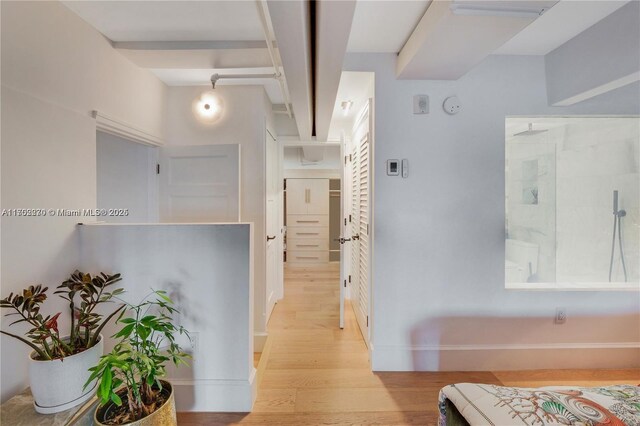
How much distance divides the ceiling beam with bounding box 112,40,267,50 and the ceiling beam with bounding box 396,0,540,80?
97cm

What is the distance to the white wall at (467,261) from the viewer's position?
1880mm

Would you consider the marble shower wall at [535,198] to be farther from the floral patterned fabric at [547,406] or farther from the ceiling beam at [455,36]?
the floral patterned fabric at [547,406]

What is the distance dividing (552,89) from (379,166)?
136 cm

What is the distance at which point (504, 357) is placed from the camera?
191 centimetres

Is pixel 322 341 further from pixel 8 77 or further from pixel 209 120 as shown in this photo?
pixel 8 77

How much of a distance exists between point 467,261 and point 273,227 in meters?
1.98

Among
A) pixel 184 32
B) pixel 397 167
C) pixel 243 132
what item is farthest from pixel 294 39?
pixel 243 132

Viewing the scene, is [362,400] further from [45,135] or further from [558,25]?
[558,25]

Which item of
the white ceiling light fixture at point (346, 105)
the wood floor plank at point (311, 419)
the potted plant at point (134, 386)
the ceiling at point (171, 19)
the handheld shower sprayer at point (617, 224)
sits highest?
the ceiling at point (171, 19)

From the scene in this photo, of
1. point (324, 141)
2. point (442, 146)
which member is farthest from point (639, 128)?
point (324, 141)

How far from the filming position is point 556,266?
2.07 metres

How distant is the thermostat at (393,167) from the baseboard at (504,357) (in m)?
1.29

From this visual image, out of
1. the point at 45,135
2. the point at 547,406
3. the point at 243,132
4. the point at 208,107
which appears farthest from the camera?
the point at 243,132

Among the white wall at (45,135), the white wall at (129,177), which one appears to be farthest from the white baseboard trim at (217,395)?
the white wall at (129,177)
